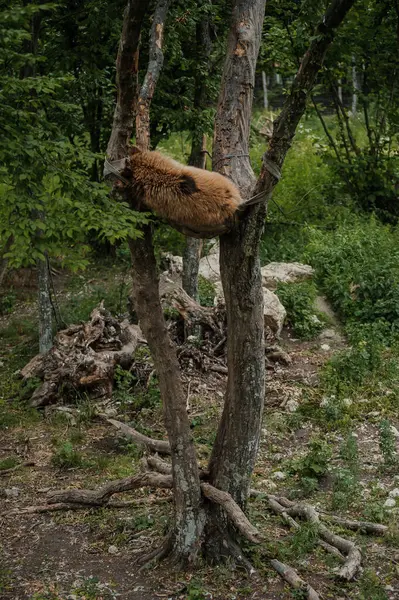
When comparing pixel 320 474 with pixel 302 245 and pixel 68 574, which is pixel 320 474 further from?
pixel 302 245

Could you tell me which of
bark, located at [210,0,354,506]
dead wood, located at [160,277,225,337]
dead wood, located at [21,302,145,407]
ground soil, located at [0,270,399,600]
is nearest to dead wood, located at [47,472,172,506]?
ground soil, located at [0,270,399,600]

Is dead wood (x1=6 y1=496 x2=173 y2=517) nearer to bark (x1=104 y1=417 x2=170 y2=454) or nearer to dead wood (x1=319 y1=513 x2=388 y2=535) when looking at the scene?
bark (x1=104 y1=417 x2=170 y2=454)

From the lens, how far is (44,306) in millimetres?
9117

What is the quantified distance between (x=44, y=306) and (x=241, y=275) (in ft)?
15.8

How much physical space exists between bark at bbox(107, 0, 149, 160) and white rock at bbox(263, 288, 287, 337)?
5159mm

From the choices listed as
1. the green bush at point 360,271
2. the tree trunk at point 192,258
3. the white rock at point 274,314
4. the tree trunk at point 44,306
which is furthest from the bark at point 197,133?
the green bush at point 360,271

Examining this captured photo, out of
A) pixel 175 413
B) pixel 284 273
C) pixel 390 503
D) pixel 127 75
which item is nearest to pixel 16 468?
pixel 175 413

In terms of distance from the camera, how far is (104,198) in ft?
16.8

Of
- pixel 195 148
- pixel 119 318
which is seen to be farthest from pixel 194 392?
pixel 195 148

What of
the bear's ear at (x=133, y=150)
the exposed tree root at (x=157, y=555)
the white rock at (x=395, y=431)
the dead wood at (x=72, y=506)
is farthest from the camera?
the white rock at (x=395, y=431)

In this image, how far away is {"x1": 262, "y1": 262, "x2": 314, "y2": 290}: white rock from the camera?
34.7 feet

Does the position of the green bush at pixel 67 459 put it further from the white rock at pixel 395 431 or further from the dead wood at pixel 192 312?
the white rock at pixel 395 431

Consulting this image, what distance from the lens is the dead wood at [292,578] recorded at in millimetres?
4730

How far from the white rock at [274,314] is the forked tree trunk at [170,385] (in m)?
4.41
